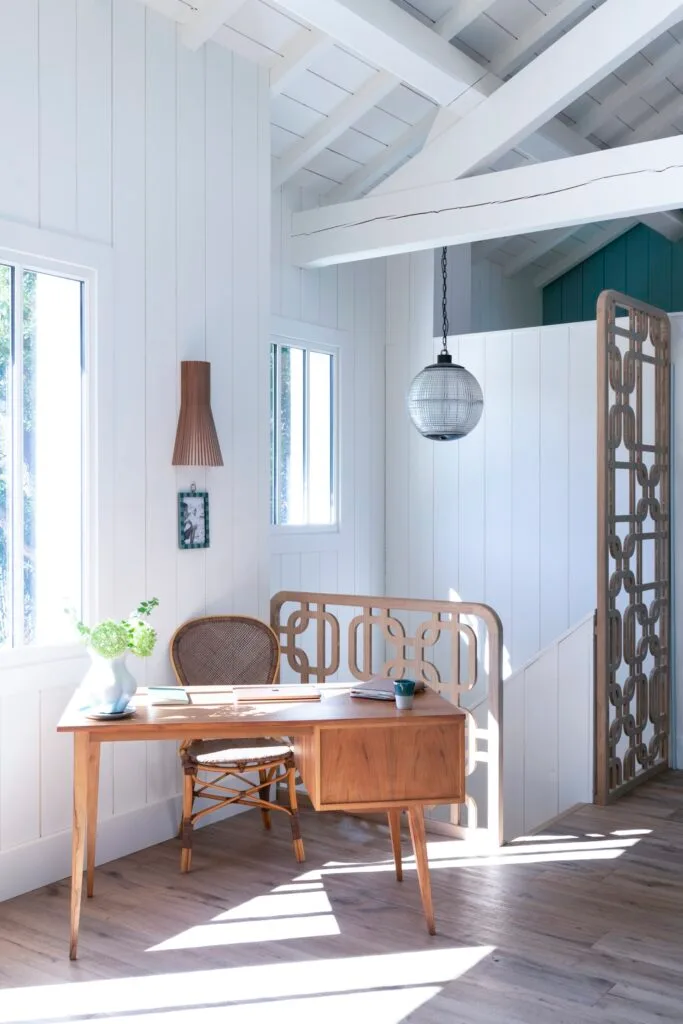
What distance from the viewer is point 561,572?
5547 mm

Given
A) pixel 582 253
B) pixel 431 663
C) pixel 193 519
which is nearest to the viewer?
pixel 193 519

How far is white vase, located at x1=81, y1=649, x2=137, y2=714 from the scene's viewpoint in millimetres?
3104

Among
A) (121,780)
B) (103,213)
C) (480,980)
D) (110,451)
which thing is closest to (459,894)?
(480,980)

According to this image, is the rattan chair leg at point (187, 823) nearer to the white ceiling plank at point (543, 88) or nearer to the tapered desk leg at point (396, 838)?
the tapered desk leg at point (396, 838)

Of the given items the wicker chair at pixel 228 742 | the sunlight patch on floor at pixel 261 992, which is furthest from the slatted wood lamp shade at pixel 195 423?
the sunlight patch on floor at pixel 261 992

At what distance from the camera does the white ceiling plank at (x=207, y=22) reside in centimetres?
396

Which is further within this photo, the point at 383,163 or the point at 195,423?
the point at 383,163

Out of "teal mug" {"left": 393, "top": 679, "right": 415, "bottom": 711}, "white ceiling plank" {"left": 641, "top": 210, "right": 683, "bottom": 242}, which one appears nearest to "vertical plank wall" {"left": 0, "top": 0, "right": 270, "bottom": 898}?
"teal mug" {"left": 393, "top": 679, "right": 415, "bottom": 711}

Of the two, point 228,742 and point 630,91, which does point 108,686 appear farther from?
point 630,91

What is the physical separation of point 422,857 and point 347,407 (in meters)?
3.29

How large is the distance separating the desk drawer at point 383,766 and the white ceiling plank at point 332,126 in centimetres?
318

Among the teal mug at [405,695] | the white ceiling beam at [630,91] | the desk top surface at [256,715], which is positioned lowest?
the desk top surface at [256,715]

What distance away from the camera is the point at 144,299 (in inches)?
158

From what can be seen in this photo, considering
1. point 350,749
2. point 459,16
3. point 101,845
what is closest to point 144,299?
point 459,16
